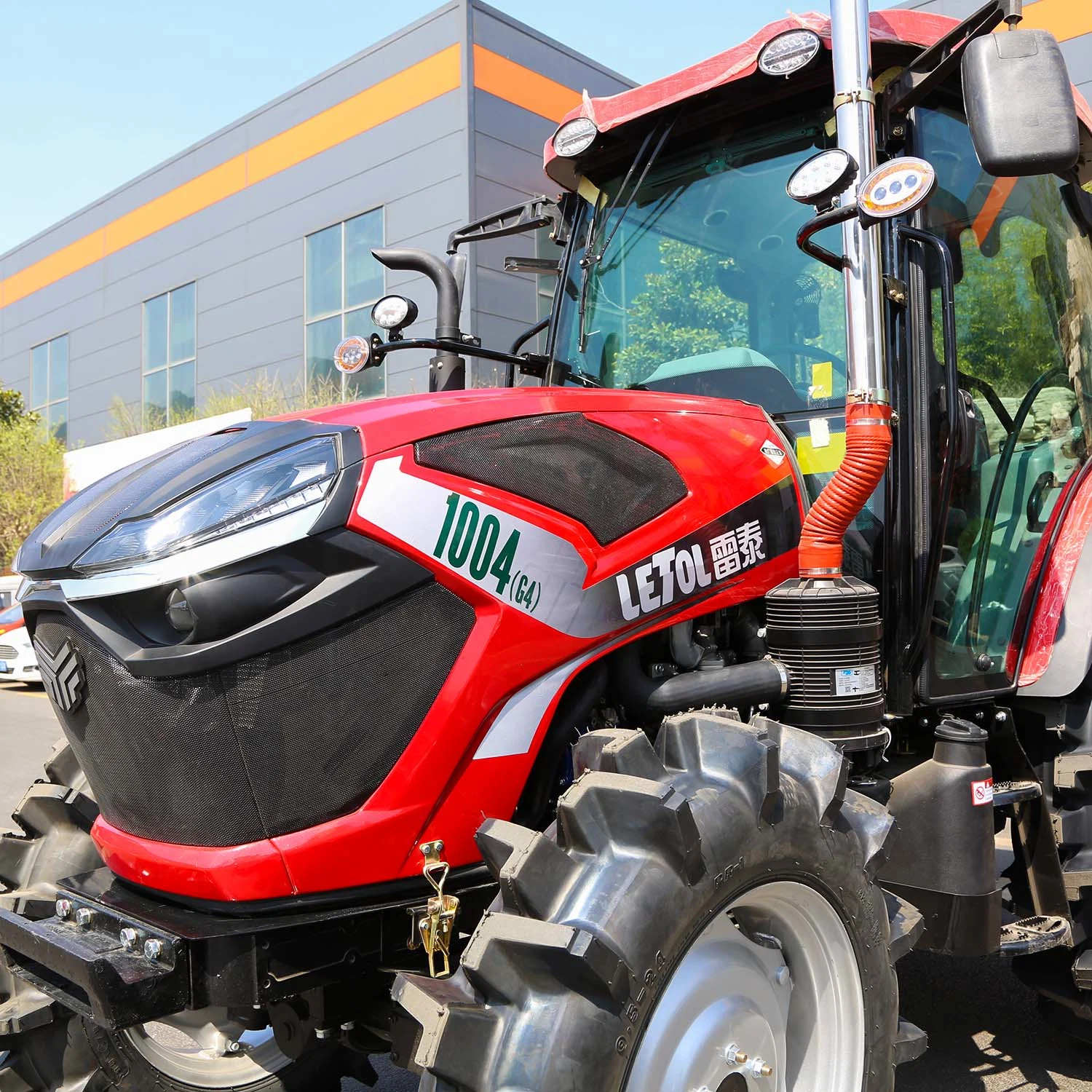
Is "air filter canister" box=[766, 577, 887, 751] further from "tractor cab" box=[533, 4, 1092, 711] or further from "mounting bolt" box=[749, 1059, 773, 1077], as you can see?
"mounting bolt" box=[749, 1059, 773, 1077]

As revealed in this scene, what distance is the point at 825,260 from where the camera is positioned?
103 inches

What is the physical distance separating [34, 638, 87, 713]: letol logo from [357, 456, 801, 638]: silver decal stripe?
65cm

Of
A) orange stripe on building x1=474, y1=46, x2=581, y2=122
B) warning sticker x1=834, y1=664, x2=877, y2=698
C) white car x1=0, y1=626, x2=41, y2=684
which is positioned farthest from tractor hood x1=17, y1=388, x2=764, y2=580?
orange stripe on building x1=474, y1=46, x2=581, y2=122

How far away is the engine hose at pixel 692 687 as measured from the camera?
7.97 ft

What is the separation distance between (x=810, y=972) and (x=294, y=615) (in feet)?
4.32

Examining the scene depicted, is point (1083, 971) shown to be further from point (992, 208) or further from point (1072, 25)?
point (1072, 25)

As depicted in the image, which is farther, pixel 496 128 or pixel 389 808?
pixel 496 128

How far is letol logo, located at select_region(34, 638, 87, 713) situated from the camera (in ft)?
6.81

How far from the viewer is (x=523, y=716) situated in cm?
217

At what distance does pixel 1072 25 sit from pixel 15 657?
16.5 meters

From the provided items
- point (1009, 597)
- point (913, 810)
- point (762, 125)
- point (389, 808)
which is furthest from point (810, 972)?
point (762, 125)

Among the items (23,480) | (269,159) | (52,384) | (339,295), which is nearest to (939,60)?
(339,295)

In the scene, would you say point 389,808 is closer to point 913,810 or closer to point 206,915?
point 206,915

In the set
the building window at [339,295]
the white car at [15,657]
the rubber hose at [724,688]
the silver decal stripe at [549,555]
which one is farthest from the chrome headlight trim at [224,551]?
the building window at [339,295]
